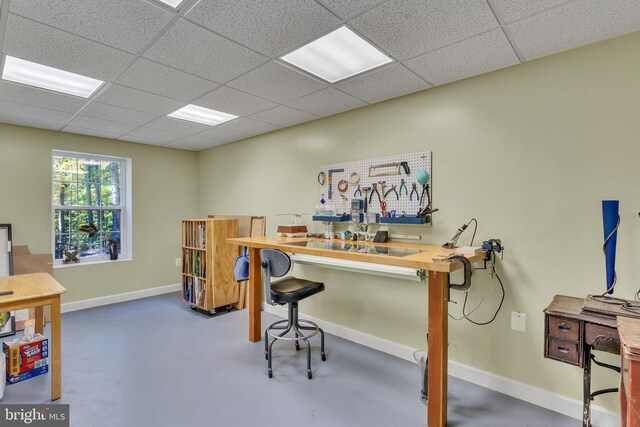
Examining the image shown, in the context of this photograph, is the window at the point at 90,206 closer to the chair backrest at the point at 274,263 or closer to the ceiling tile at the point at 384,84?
Answer: the chair backrest at the point at 274,263

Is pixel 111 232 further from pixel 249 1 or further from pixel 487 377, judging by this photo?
pixel 487 377

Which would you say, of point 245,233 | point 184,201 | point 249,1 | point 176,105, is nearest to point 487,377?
point 249,1

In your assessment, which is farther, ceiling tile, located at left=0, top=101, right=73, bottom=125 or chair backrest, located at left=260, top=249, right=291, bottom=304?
ceiling tile, located at left=0, top=101, right=73, bottom=125

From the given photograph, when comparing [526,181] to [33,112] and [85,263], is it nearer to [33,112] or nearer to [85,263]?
[33,112]

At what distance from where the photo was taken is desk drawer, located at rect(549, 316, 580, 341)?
154 cm

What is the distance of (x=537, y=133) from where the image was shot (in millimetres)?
2078

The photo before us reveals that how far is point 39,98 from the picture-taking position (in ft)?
8.96

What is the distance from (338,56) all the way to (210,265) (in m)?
2.93

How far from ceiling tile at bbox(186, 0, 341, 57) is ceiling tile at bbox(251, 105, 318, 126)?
1.17 metres

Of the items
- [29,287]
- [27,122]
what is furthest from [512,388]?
[27,122]

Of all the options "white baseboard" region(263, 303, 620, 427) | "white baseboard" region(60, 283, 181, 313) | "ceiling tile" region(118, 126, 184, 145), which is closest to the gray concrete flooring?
"white baseboard" region(263, 303, 620, 427)

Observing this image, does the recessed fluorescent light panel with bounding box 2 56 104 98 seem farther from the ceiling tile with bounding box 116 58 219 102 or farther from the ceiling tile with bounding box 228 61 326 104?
the ceiling tile with bounding box 228 61 326 104

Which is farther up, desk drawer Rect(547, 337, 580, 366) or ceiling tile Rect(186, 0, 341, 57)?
ceiling tile Rect(186, 0, 341, 57)

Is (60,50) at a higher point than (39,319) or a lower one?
higher
